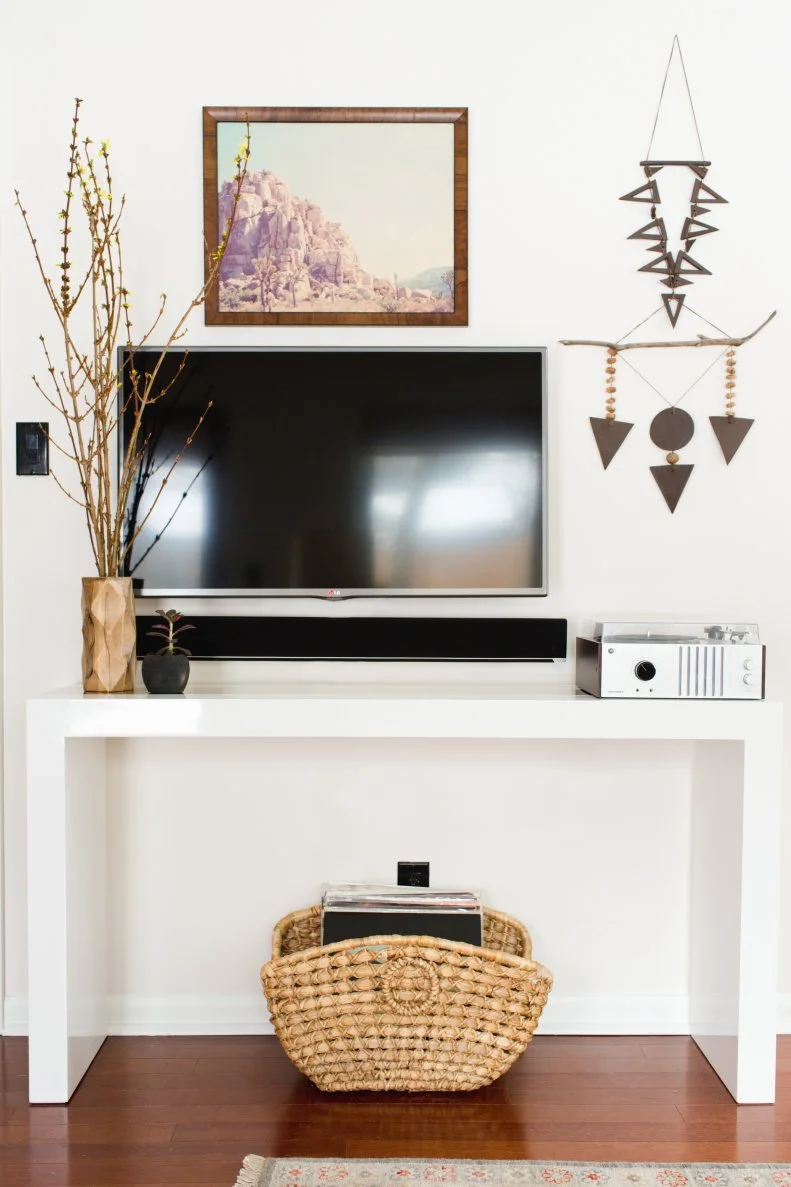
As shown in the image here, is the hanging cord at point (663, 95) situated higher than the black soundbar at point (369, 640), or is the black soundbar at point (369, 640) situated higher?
the hanging cord at point (663, 95)

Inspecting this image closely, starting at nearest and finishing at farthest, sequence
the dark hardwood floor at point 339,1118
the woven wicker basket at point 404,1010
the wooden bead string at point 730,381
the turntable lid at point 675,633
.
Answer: the dark hardwood floor at point 339,1118 < the woven wicker basket at point 404,1010 < the turntable lid at point 675,633 < the wooden bead string at point 730,381

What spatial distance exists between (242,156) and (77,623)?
48.3 inches

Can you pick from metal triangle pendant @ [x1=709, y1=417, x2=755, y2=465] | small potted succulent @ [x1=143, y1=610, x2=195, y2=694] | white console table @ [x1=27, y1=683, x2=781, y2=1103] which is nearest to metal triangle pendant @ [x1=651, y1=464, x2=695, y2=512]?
metal triangle pendant @ [x1=709, y1=417, x2=755, y2=465]

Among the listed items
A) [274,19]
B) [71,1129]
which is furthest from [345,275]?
[71,1129]

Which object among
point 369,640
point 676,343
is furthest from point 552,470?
point 369,640

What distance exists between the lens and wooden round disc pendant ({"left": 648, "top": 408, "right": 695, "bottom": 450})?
8.24 feet

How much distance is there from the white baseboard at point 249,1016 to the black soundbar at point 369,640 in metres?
0.87

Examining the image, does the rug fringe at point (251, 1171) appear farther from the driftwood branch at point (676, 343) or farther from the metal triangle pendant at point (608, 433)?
the driftwood branch at point (676, 343)

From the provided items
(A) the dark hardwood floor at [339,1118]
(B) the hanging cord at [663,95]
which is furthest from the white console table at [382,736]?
(B) the hanging cord at [663,95]

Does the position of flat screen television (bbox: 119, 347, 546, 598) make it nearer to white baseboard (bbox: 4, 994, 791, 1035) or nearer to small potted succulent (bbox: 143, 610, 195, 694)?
small potted succulent (bbox: 143, 610, 195, 694)

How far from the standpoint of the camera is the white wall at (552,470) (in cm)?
248

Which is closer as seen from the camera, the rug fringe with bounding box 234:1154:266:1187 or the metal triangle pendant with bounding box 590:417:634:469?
the rug fringe with bounding box 234:1154:266:1187

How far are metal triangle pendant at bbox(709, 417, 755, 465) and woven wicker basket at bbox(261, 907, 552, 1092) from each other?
1.34 metres

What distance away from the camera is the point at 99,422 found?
7.98 feet
